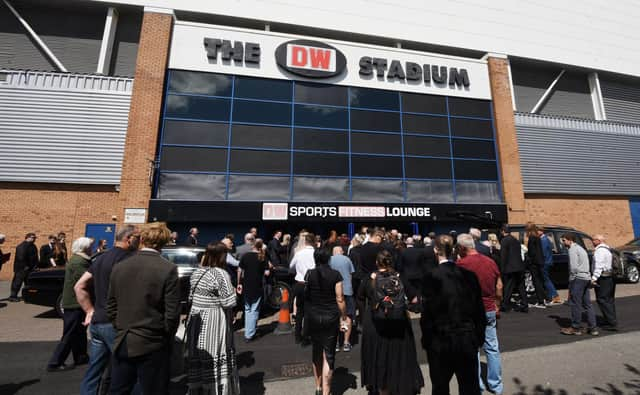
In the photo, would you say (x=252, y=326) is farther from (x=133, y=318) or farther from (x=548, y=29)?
(x=548, y=29)

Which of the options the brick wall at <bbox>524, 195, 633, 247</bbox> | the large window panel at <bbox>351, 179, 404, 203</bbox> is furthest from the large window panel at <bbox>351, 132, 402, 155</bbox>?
the brick wall at <bbox>524, 195, 633, 247</bbox>

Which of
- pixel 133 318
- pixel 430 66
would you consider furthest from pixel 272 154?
pixel 133 318

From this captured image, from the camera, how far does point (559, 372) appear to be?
372cm

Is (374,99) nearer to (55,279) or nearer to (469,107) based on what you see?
(469,107)

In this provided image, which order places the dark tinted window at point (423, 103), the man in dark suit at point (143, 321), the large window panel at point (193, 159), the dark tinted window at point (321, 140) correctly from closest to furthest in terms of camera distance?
the man in dark suit at point (143, 321) → the large window panel at point (193, 159) → the dark tinted window at point (321, 140) → the dark tinted window at point (423, 103)

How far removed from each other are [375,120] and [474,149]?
582 cm

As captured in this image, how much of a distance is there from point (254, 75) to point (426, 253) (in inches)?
467

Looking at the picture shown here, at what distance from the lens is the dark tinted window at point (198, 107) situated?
12.6 m

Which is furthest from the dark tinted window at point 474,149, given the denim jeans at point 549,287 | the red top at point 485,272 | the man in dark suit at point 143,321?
the man in dark suit at point 143,321

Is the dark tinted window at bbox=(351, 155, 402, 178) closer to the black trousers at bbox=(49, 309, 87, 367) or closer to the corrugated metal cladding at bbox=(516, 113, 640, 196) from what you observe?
the corrugated metal cladding at bbox=(516, 113, 640, 196)

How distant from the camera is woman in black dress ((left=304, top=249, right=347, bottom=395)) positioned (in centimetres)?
318

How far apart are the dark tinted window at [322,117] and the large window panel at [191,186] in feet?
15.6

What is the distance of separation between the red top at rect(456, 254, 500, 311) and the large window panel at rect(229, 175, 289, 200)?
394 inches

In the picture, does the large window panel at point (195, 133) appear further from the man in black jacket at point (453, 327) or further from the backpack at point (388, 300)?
the man in black jacket at point (453, 327)
